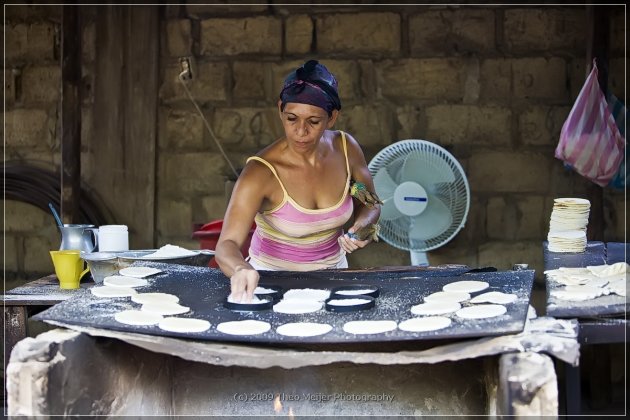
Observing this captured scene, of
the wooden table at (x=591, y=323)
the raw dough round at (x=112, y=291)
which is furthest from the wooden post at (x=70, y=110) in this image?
the wooden table at (x=591, y=323)

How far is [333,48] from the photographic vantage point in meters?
5.66

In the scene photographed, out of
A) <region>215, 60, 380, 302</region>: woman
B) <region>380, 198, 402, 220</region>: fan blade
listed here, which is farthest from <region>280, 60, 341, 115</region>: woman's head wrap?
<region>380, 198, 402, 220</region>: fan blade

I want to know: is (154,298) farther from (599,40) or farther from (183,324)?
(599,40)

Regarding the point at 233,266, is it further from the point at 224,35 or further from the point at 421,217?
the point at 224,35

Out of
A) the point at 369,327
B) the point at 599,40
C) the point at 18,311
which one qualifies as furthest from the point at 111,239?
the point at 599,40

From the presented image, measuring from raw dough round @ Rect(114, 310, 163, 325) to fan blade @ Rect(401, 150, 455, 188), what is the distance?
195cm

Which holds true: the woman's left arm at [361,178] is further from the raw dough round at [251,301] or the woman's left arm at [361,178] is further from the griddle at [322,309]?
the raw dough round at [251,301]

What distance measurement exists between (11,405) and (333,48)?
3429 millimetres

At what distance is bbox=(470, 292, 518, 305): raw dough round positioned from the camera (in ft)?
10.3

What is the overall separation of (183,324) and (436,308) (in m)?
0.84

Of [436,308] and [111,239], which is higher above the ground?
[111,239]

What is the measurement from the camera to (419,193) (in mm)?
4672

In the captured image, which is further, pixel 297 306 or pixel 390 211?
pixel 390 211

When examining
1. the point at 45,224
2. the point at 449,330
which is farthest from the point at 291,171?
the point at 45,224
